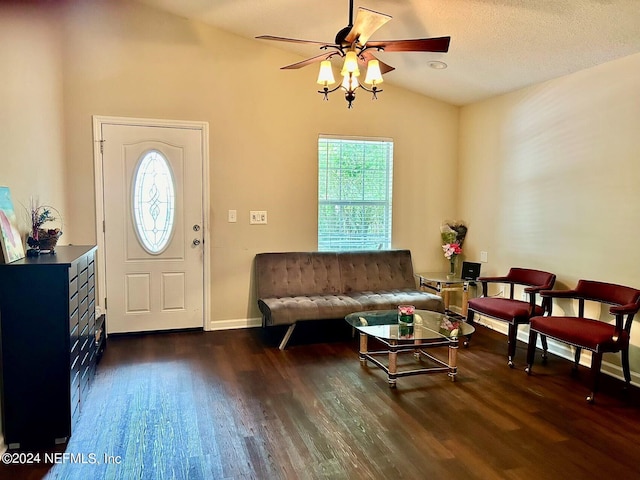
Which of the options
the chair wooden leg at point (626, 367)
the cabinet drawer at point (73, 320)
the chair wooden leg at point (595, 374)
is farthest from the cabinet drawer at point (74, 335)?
the chair wooden leg at point (626, 367)

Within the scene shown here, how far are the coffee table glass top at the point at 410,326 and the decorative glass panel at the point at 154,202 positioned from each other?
200 centimetres

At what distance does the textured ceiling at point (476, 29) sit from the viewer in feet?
9.87

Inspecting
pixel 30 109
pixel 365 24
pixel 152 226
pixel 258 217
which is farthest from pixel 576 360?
pixel 30 109

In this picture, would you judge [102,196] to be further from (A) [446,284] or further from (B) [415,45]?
(A) [446,284]

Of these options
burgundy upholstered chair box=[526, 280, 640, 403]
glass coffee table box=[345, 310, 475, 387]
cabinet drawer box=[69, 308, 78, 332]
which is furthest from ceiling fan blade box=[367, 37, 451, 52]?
cabinet drawer box=[69, 308, 78, 332]

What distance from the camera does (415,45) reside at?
2604 mm

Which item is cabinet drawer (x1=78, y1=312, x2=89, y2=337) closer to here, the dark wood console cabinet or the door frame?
the dark wood console cabinet

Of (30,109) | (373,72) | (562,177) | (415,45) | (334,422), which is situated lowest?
(334,422)

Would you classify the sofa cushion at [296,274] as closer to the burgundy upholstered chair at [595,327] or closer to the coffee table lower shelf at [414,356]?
the coffee table lower shelf at [414,356]

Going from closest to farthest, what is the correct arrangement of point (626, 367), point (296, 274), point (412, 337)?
point (626, 367), point (412, 337), point (296, 274)

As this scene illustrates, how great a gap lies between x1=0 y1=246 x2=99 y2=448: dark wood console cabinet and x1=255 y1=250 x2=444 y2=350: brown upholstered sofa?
1.86 meters

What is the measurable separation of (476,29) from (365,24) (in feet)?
4.73

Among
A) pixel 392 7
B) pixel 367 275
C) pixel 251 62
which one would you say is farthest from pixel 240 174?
pixel 392 7

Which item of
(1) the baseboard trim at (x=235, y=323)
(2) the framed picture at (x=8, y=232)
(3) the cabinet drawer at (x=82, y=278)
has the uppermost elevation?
(2) the framed picture at (x=8, y=232)
